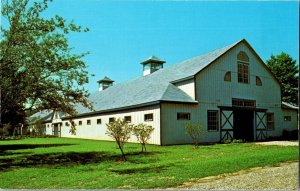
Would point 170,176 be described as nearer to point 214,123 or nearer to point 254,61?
point 214,123

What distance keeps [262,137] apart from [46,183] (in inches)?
865

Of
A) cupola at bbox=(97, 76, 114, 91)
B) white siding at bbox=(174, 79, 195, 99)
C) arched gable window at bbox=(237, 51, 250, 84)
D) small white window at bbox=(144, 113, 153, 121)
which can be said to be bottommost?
small white window at bbox=(144, 113, 153, 121)

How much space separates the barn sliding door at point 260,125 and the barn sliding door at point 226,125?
10.0 feet

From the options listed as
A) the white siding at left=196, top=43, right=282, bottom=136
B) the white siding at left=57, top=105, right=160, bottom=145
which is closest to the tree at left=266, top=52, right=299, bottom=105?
the white siding at left=196, top=43, right=282, bottom=136

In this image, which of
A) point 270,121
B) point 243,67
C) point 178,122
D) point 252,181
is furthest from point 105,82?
point 252,181

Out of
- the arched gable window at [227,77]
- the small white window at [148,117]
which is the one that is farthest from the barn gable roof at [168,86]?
the arched gable window at [227,77]

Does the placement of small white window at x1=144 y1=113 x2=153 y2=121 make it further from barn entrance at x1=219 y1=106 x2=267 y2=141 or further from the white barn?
barn entrance at x1=219 y1=106 x2=267 y2=141

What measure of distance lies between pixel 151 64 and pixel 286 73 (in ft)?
70.9

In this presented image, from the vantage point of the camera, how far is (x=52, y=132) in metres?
47.4

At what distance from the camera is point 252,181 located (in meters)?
7.90

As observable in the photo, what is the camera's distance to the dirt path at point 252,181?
720 centimetres

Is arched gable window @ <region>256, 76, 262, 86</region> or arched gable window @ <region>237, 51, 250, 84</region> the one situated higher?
arched gable window @ <region>237, 51, 250, 84</region>

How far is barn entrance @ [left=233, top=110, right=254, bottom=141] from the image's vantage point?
84.6 ft

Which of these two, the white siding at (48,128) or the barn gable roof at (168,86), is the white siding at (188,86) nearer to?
the barn gable roof at (168,86)
